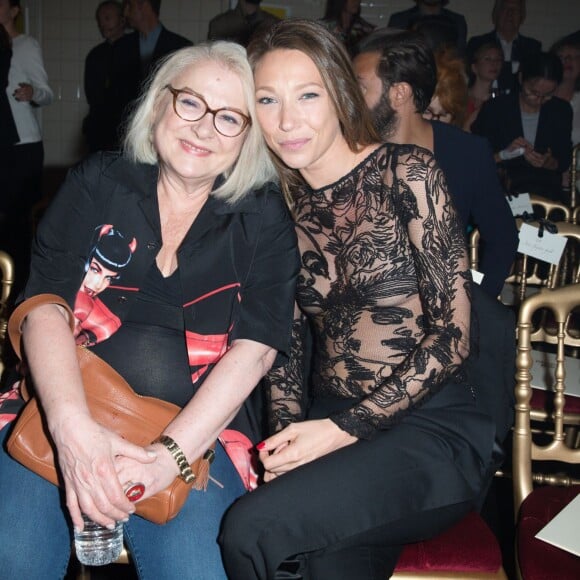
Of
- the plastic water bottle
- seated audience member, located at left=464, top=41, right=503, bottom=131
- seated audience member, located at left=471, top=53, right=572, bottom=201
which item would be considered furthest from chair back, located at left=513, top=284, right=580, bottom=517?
seated audience member, located at left=464, top=41, right=503, bottom=131

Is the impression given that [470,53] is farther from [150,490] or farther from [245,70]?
[150,490]

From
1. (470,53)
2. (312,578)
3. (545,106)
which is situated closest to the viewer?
(312,578)

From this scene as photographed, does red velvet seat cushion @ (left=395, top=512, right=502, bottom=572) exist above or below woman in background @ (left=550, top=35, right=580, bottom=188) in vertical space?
below

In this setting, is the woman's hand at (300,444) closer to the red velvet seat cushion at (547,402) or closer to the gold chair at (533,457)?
the gold chair at (533,457)

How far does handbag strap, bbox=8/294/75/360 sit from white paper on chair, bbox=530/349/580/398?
1.69 metres

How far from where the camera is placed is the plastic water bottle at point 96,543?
1.49 meters

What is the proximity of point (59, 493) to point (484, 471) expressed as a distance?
974 mm

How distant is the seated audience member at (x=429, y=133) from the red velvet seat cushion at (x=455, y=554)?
1374 millimetres

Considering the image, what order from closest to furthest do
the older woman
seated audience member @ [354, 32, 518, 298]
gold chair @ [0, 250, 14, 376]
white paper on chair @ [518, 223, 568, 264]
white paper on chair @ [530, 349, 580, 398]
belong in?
the older woman < gold chair @ [0, 250, 14, 376] < white paper on chair @ [530, 349, 580, 398] < seated audience member @ [354, 32, 518, 298] < white paper on chair @ [518, 223, 568, 264]

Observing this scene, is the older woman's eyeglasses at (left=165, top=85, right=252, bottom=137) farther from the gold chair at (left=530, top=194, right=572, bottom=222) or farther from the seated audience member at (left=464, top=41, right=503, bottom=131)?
the seated audience member at (left=464, top=41, right=503, bottom=131)

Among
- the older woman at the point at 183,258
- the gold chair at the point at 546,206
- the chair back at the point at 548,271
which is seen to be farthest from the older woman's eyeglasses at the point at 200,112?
the gold chair at the point at 546,206

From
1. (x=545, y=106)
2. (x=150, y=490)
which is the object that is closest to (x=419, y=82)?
(x=150, y=490)

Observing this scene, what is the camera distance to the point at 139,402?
1.56 metres

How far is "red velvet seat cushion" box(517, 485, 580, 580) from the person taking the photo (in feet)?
4.85
